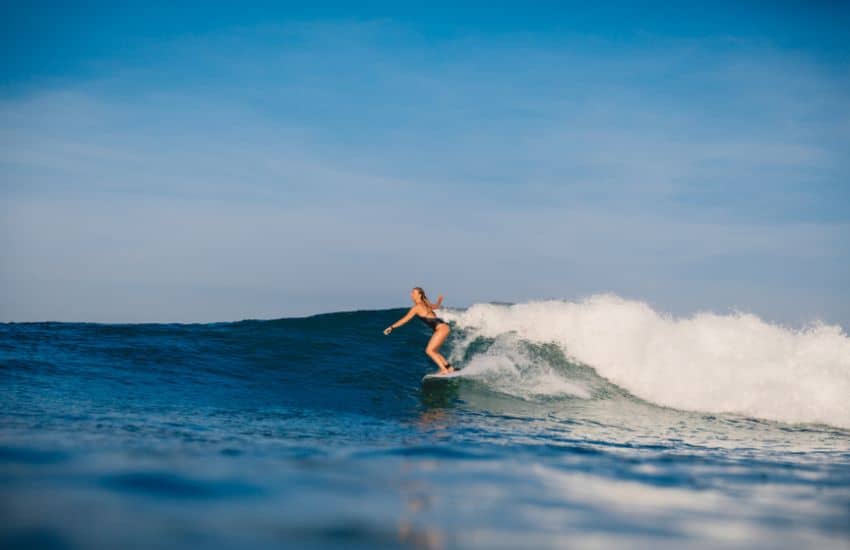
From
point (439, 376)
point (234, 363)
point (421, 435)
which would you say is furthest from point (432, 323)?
point (421, 435)

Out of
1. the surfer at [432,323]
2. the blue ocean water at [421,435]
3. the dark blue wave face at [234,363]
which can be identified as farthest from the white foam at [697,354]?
the dark blue wave face at [234,363]

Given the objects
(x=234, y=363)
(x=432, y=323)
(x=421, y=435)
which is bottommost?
(x=421, y=435)

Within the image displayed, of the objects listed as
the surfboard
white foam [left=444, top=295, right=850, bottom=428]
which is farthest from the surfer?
white foam [left=444, top=295, right=850, bottom=428]

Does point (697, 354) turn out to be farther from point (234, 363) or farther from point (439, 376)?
point (234, 363)

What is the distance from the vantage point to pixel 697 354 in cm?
1385

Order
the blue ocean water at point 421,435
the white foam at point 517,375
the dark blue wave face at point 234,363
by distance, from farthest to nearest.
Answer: the white foam at point 517,375, the dark blue wave face at point 234,363, the blue ocean water at point 421,435

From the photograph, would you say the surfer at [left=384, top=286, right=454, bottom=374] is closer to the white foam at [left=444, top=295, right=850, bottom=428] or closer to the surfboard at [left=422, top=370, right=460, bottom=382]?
the surfboard at [left=422, top=370, right=460, bottom=382]

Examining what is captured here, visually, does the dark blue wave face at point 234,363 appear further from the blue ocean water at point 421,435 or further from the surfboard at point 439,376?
the surfboard at point 439,376

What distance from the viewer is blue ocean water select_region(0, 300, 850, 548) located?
385cm

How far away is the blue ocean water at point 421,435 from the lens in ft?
12.6

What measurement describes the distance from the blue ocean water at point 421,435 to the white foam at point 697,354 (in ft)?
0.15

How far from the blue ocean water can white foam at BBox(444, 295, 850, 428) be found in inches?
1.8

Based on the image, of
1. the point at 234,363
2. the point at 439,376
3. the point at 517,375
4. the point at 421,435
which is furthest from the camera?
the point at 234,363

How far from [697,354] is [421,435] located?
8645 mm
